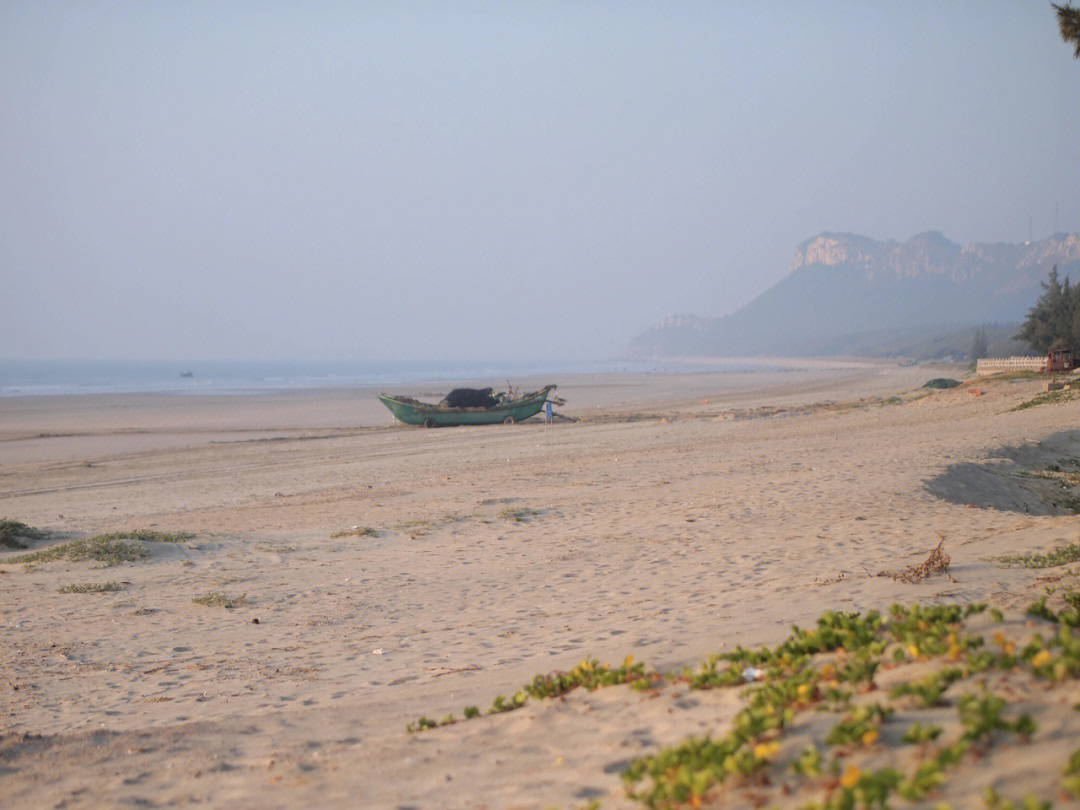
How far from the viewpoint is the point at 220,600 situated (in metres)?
7.98

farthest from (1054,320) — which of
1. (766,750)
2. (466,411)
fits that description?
(766,750)

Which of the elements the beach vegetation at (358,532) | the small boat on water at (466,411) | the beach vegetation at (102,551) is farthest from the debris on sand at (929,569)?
the small boat on water at (466,411)

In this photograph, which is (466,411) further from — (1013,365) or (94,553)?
(1013,365)

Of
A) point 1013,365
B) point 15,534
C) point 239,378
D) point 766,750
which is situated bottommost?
point 15,534

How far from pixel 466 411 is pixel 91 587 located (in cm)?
2122

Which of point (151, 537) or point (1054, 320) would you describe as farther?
point (1054, 320)

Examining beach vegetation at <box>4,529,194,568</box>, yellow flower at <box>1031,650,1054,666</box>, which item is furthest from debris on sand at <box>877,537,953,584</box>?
beach vegetation at <box>4,529,194,568</box>

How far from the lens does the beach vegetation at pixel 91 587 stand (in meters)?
8.40

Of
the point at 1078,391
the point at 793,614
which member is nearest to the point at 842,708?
the point at 793,614

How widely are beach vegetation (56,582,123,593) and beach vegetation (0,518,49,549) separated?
3040mm

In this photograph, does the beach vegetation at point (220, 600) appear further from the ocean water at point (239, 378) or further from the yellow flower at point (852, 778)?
the ocean water at point (239, 378)

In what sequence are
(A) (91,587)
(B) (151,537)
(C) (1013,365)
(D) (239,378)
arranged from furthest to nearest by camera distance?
(D) (239,378), (C) (1013,365), (B) (151,537), (A) (91,587)

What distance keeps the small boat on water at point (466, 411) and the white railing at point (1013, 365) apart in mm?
23832

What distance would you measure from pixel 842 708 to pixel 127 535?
9.70 metres
